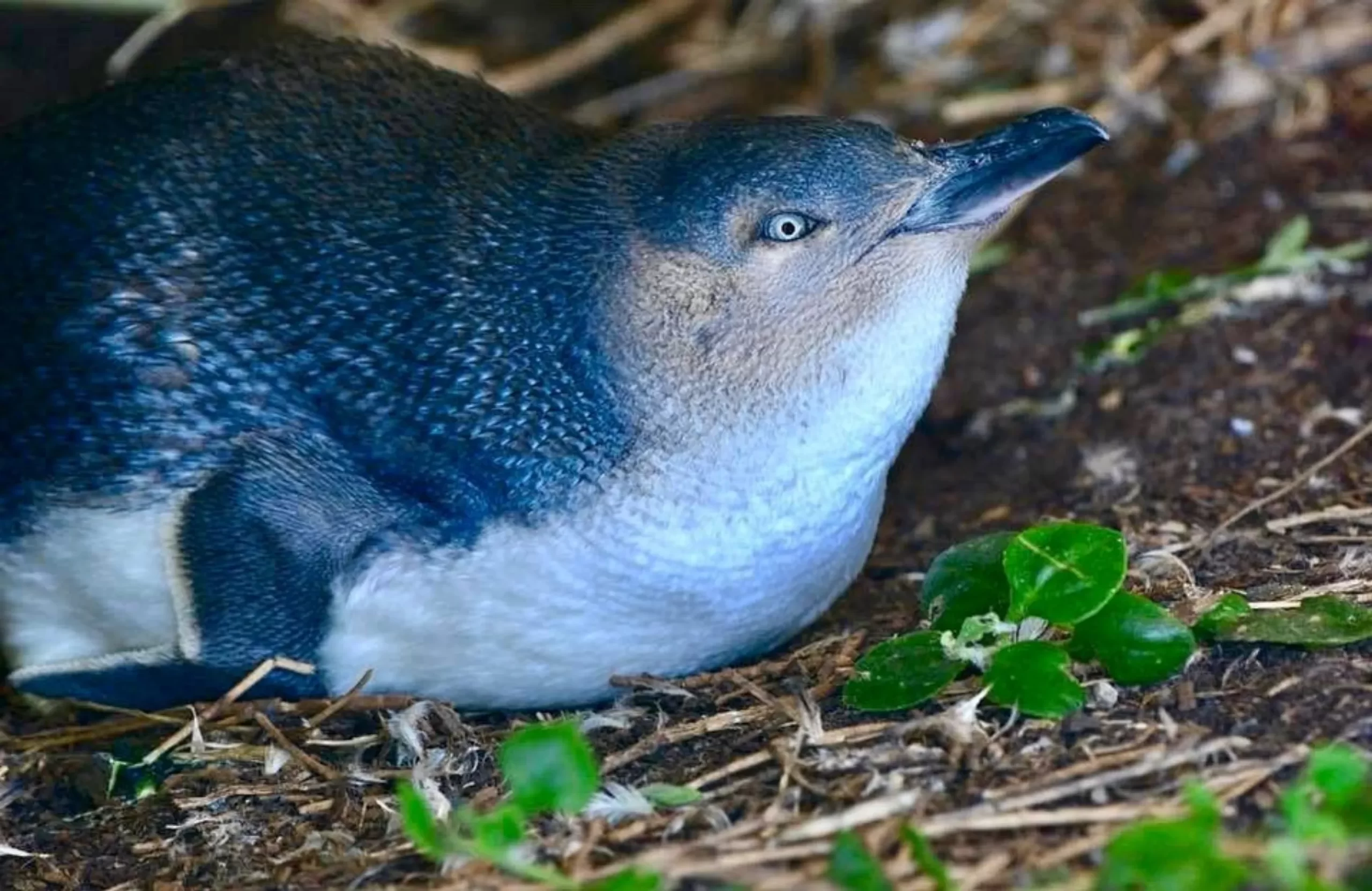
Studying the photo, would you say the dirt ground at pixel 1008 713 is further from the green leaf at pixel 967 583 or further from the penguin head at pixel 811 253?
the penguin head at pixel 811 253

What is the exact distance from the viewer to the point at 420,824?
2496mm

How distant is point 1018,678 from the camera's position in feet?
9.18

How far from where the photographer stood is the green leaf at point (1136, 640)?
283 cm

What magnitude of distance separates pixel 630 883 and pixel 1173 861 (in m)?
0.64

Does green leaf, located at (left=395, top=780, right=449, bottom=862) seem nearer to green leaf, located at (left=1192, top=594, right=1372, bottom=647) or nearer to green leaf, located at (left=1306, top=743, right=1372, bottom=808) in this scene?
green leaf, located at (left=1306, top=743, right=1372, bottom=808)

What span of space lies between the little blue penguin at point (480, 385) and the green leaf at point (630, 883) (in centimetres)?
94

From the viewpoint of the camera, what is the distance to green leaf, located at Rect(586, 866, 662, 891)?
229 cm

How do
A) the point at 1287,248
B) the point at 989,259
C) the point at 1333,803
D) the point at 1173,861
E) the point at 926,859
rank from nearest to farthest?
the point at 1173,861, the point at 1333,803, the point at 926,859, the point at 1287,248, the point at 989,259

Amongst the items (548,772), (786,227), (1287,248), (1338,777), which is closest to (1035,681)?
(1338,777)

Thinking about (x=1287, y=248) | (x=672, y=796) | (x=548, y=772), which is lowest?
(x=672, y=796)

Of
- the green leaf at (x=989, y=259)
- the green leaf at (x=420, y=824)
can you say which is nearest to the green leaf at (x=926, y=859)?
the green leaf at (x=420, y=824)

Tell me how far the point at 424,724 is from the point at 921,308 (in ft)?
3.60

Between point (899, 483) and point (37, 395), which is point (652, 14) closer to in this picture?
point (899, 483)

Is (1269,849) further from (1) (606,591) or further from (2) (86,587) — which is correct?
Result: (2) (86,587)
